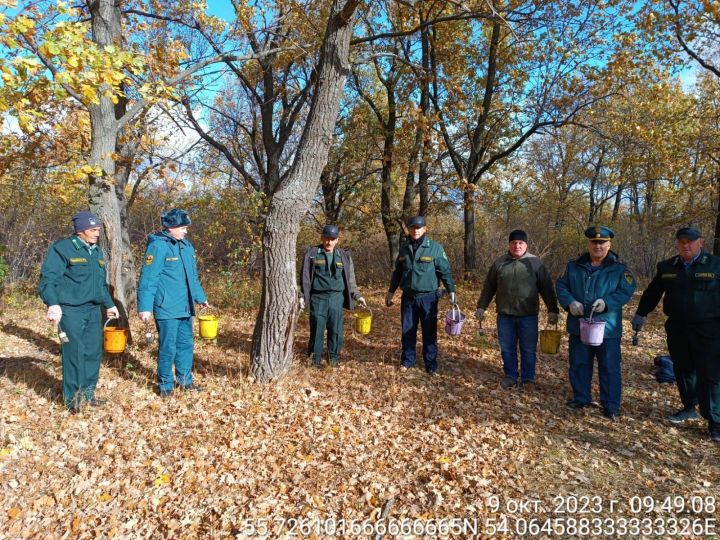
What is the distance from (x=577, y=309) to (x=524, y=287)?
30.7 inches

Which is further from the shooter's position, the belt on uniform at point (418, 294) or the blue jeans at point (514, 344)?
the belt on uniform at point (418, 294)

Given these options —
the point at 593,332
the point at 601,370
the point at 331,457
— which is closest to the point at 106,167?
the point at 331,457

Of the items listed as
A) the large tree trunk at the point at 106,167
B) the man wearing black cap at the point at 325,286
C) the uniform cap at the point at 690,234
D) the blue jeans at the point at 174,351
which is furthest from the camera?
the large tree trunk at the point at 106,167

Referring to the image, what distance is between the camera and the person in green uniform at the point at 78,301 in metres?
4.28

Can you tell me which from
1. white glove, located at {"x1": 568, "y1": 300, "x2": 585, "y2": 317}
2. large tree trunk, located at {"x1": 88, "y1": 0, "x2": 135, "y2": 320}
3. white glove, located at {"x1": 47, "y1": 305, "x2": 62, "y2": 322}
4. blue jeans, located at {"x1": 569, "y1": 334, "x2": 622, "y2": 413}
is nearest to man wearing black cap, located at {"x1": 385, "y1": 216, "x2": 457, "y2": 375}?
white glove, located at {"x1": 568, "y1": 300, "x2": 585, "y2": 317}

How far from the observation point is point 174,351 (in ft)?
16.1

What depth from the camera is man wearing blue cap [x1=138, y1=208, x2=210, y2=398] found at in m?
4.73

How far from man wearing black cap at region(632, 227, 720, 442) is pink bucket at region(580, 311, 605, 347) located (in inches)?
30.0

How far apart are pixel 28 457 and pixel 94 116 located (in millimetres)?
5085

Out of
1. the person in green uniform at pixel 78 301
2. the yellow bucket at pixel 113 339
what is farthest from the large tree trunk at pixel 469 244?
the person in green uniform at pixel 78 301

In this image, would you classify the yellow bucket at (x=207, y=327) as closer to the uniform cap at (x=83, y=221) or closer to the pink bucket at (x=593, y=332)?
the uniform cap at (x=83, y=221)

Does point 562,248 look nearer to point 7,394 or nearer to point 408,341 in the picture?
point 408,341

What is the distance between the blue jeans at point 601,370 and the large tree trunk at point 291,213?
10.5ft

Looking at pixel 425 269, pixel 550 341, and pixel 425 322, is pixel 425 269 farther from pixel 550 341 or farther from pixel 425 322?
pixel 550 341
